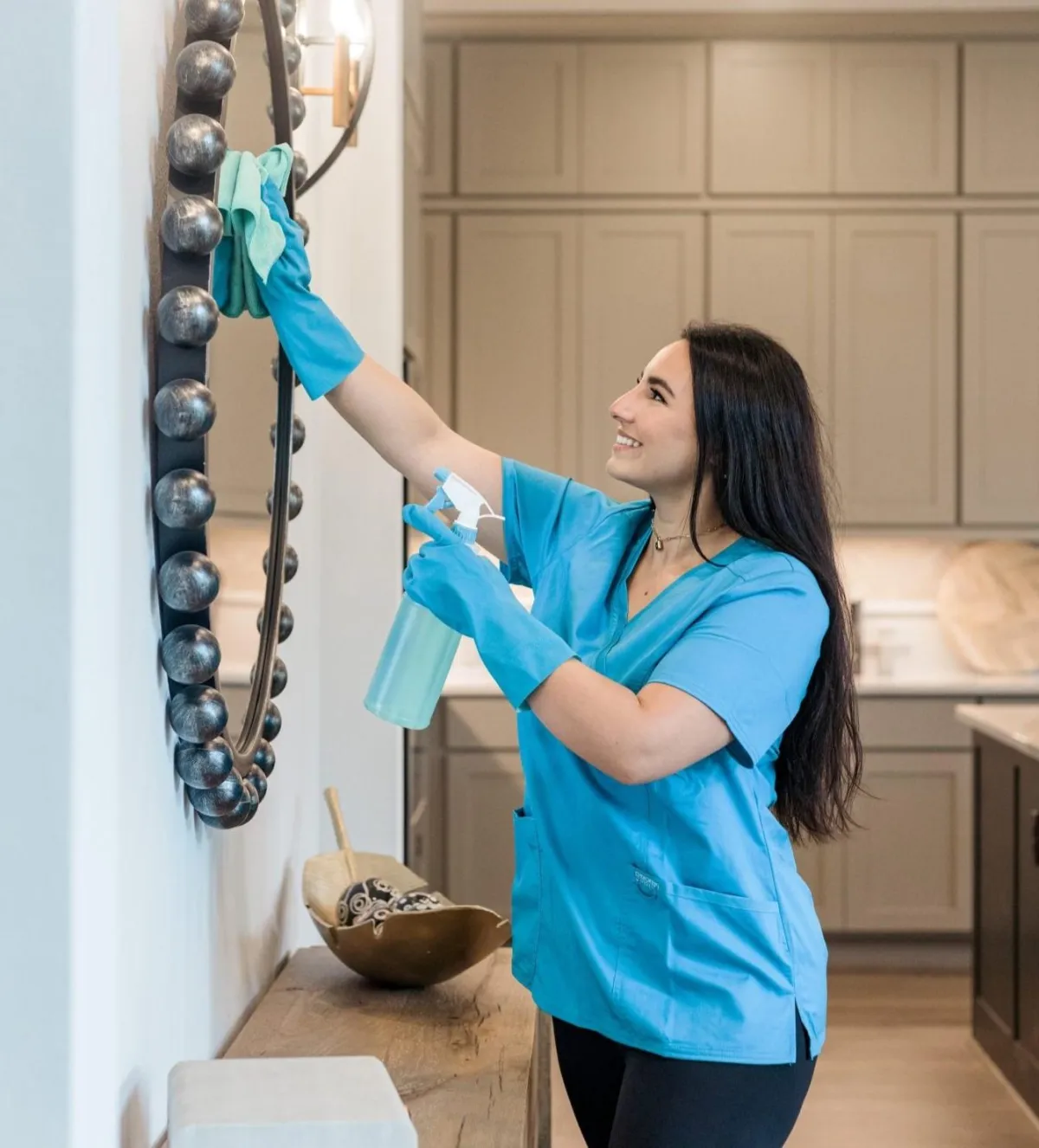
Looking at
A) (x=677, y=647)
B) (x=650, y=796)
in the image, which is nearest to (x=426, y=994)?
(x=650, y=796)

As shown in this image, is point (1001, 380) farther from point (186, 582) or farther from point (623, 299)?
point (186, 582)

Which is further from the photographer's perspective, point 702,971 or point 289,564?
point 289,564

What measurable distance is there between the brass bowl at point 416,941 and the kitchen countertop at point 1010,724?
5.64ft

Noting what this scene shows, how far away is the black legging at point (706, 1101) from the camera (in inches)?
50.5

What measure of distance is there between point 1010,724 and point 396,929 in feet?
6.92

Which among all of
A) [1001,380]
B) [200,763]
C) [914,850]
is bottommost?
[914,850]

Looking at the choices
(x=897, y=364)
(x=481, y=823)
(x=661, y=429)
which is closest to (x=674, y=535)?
(x=661, y=429)

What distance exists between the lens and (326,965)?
1.72 meters

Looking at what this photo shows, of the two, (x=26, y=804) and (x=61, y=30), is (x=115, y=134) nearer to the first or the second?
(x=61, y=30)

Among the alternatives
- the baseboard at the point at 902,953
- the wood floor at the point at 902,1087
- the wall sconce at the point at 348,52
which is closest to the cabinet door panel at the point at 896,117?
the baseboard at the point at 902,953

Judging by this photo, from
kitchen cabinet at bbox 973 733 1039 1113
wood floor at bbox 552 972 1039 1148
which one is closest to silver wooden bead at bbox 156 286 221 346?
wood floor at bbox 552 972 1039 1148

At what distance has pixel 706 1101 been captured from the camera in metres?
1.29

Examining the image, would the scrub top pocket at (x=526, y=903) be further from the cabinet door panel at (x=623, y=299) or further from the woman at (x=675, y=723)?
the cabinet door panel at (x=623, y=299)

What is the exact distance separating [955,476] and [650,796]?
3.29 metres
